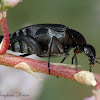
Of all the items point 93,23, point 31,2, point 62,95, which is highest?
point 31,2

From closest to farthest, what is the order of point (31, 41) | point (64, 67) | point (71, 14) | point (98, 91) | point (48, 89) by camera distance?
point (98, 91) → point (64, 67) → point (31, 41) → point (48, 89) → point (71, 14)

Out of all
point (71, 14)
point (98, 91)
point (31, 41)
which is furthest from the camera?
point (71, 14)

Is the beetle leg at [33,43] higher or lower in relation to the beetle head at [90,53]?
higher

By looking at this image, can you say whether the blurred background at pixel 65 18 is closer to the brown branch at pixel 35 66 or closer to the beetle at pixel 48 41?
the beetle at pixel 48 41

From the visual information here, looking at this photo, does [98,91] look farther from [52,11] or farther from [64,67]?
[52,11]

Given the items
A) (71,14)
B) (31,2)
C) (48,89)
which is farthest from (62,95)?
(31,2)

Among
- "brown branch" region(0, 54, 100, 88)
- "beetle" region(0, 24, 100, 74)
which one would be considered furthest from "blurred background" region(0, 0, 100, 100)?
"brown branch" region(0, 54, 100, 88)

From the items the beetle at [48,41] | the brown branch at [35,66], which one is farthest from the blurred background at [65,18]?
the brown branch at [35,66]
